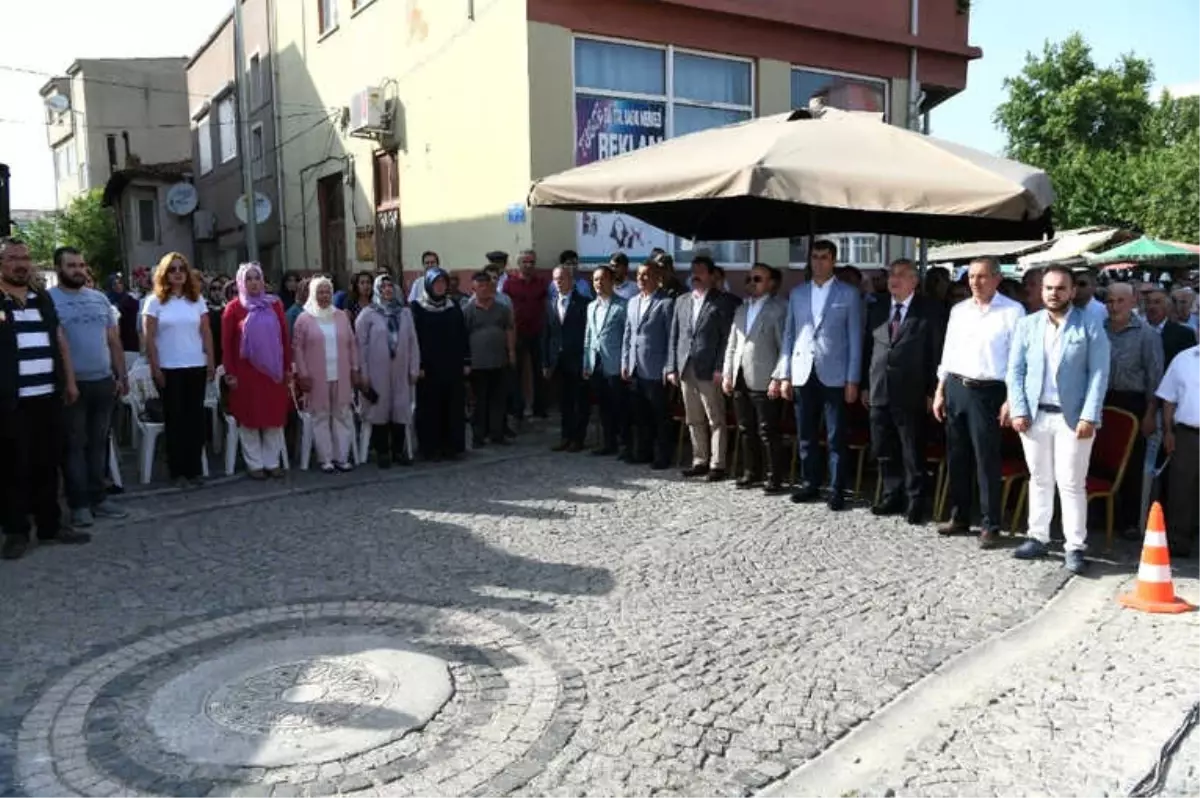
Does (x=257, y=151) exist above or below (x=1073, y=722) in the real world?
above

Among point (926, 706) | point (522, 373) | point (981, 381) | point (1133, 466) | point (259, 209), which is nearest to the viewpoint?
point (926, 706)

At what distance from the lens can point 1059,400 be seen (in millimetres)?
5621

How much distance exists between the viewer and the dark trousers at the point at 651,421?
8492mm

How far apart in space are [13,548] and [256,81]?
16.1 metres

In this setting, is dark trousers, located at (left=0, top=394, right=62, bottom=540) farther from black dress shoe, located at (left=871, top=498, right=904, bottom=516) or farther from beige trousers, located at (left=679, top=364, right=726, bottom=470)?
black dress shoe, located at (left=871, top=498, right=904, bottom=516)

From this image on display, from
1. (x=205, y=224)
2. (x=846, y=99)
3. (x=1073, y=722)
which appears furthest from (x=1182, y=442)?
(x=205, y=224)

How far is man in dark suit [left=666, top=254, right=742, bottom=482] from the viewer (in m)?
7.93

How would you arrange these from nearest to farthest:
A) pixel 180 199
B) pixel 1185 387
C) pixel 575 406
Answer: pixel 1185 387
pixel 575 406
pixel 180 199

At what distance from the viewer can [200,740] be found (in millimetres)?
3635

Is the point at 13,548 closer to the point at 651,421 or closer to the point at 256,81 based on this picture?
the point at 651,421

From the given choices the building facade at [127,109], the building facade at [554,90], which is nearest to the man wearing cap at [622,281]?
the building facade at [554,90]

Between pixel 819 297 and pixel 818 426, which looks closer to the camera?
pixel 819 297

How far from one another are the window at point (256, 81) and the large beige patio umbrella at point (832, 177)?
14.0 m

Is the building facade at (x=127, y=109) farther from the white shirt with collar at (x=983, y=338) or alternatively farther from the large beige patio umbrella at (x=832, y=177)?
the white shirt with collar at (x=983, y=338)
